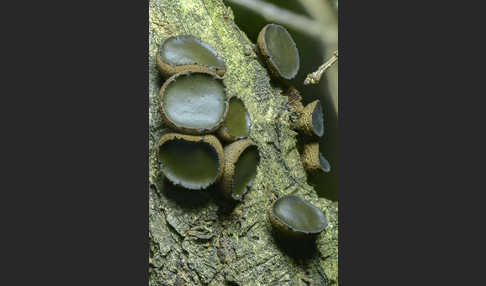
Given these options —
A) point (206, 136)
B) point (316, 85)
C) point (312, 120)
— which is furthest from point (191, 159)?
point (316, 85)

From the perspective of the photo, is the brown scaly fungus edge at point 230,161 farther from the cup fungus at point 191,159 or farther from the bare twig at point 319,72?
the bare twig at point 319,72

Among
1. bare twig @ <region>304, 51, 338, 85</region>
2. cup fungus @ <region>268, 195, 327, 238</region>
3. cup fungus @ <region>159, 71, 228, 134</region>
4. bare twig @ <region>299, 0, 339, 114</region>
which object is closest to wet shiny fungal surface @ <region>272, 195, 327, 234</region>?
cup fungus @ <region>268, 195, 327, 238</region>

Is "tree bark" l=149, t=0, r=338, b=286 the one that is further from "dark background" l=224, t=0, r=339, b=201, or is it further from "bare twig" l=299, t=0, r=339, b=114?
"bare twig" l=299, t=0, r=339, b=114

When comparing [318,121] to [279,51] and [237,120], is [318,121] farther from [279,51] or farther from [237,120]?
[237,120]

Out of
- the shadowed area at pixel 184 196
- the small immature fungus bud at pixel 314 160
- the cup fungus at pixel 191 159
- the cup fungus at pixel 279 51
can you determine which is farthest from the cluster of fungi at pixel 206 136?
the cup fungus at pixel 279 51

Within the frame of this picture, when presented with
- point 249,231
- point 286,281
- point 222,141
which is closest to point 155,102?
point 222,141
